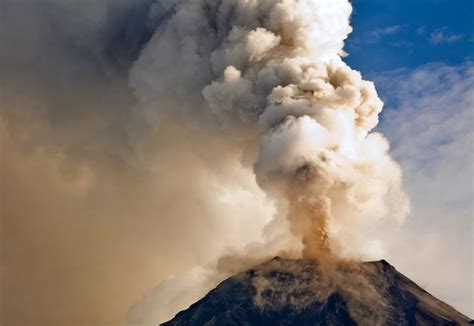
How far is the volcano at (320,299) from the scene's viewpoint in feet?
196

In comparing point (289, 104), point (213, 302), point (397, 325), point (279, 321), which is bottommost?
point (397, 325)

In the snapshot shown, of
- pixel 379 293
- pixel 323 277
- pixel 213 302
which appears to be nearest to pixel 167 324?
pixel 213 302

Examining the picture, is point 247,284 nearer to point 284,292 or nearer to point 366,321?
point 284,292

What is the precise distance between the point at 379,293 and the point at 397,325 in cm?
498

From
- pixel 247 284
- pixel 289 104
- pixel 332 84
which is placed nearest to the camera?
pixel 289 104

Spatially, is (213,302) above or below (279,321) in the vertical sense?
above

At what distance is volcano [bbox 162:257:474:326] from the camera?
59.6 m

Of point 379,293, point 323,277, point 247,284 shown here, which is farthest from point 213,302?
point 379,293

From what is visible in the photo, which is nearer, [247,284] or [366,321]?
[366,321]

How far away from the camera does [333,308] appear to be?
5994 centimetres

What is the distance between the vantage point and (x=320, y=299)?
6147 cm

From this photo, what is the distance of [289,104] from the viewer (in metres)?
55.7

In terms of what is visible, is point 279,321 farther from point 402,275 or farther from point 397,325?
point 402,275

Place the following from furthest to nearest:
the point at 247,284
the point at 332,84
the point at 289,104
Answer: the point at 247,284 < the point at 332,84 < the point at 289,104
